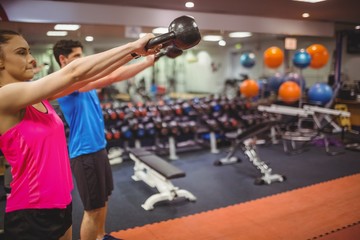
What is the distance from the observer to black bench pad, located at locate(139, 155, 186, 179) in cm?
336

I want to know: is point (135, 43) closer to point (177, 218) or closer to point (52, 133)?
point (52, 133)

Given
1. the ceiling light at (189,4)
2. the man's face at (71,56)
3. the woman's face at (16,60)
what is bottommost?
the woman's face at (16,60)

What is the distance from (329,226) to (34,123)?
8.45 feet

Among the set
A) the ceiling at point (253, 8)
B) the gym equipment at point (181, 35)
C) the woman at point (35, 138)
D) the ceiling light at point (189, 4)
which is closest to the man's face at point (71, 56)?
the woman at point (35, 138)

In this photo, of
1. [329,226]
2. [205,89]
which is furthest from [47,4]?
[205,89]

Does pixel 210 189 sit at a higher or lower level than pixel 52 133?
lower

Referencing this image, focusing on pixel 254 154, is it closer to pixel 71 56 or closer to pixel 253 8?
pixel 253 8

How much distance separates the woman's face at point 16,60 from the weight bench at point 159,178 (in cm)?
228

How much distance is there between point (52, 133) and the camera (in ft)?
4.11

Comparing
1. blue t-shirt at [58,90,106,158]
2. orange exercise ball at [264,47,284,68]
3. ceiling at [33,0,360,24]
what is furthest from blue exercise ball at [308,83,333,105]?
blue t-shirt at [58,90,106,158]

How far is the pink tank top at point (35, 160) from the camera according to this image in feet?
3.88

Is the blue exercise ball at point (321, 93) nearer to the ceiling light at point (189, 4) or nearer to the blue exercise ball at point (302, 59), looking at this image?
the blue exercise ball at point (302, 59)

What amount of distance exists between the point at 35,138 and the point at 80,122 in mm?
940

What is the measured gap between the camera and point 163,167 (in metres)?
3.60
